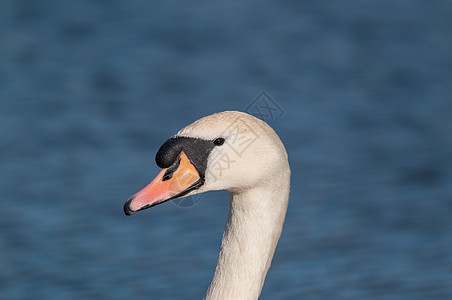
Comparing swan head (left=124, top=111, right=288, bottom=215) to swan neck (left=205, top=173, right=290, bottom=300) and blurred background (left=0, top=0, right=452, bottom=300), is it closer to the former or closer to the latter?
swan neck (left=205, top=173, right=290, bottom=300)

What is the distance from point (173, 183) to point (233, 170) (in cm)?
33

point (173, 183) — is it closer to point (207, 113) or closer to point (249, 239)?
point (249, 239)

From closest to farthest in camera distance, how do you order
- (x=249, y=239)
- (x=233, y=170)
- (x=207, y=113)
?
(x=233, y=170), (x=249, y=239), (x=207, y=113)

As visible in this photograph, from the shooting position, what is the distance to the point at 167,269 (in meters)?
8.03

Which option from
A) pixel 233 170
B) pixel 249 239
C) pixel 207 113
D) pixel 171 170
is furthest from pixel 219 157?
pixel 207 113

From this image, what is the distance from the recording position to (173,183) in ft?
15.7

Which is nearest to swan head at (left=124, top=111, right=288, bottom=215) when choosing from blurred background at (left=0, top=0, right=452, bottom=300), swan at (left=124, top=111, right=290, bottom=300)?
swan at (left=124, top=111, right=290, bottom=300)

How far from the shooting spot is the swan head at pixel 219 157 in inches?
188

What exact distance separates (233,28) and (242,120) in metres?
8.44

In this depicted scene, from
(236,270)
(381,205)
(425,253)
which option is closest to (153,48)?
(381,205)

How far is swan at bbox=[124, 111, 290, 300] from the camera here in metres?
4.77

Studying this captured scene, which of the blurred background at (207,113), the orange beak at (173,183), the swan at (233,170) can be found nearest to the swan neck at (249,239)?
the swan at (233,170)

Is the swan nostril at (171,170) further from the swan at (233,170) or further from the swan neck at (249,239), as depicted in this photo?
the swan neck at (249,239)

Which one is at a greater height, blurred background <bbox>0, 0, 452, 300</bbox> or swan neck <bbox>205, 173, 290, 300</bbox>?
blurred background <bbox>0, 0, 452, 300</bbox>
